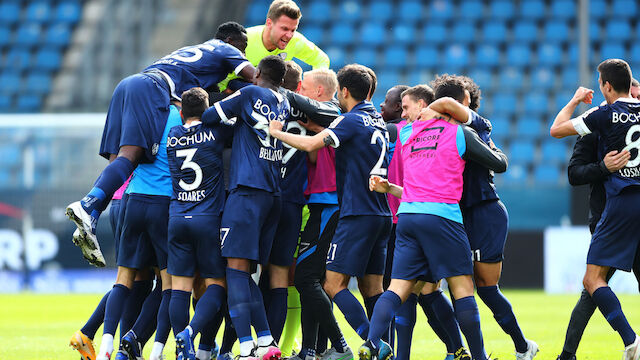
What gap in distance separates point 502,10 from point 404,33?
252 cm

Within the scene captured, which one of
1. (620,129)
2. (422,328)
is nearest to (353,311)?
(620,129)

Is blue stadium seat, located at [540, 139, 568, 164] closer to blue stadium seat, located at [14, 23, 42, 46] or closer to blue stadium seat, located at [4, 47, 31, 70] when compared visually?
blue stadium seat, located at [4, 47, 31, 70]

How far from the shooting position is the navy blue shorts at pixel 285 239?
19.0 ft

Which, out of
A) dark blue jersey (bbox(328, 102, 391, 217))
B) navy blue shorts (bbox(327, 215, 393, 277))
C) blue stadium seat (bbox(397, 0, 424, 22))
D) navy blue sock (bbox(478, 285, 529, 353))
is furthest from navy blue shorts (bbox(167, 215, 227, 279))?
blue stadium seat (bbox(397, 0, 424, 22))

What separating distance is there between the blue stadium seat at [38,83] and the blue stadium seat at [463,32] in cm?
983

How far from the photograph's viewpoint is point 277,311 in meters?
5.72

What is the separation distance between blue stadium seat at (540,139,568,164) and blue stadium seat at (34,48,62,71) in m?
11.6

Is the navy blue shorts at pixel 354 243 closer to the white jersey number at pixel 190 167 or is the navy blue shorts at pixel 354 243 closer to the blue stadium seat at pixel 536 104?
the white jersey number at pixel 190 167

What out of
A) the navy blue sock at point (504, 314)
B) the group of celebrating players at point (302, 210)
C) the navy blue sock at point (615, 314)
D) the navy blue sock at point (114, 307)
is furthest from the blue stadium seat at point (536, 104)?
the navy blue sock at point (114, 307)

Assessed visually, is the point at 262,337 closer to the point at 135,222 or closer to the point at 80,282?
the point at 135,222

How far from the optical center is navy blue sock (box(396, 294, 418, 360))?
5711mm

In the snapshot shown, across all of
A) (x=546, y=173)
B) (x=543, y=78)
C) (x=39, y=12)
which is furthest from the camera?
(x=39, y=12)

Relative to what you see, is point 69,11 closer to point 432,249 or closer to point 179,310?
point 179,310

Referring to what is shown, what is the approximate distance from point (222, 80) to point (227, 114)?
86cm
